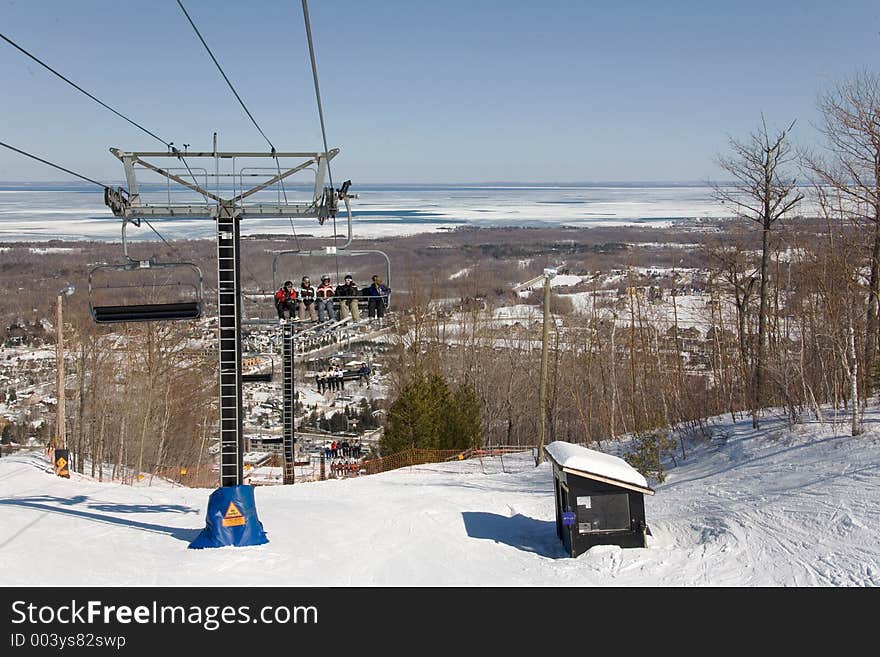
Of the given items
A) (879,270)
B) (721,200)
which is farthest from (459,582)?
(721,200)

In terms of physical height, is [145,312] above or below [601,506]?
above

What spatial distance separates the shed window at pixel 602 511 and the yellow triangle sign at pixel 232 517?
563 cm

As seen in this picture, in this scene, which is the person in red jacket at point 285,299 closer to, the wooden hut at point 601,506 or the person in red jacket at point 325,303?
the person in red jacket at point 325,303

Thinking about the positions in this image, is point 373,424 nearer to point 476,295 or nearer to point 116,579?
point 476,295

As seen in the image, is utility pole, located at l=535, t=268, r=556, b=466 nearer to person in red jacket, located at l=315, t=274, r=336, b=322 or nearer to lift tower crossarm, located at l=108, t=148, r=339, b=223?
person in red jacket, located at l=315, t=274, r=336, b=322

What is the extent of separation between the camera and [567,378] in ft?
135

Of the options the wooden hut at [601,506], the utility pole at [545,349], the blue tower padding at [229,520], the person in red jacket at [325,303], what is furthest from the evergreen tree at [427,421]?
the blue tower padding at [229,520]

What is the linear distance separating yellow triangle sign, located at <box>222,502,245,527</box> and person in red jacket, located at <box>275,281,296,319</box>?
5783 millimetres

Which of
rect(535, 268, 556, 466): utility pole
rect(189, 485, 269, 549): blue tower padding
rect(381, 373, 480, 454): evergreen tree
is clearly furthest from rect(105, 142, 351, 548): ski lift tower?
rect(381, 373, 480, 454): evergreen tree

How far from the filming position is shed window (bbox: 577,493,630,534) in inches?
525

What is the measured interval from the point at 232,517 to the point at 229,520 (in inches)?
2.6

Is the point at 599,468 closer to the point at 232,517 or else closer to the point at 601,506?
→ the point at 601,506

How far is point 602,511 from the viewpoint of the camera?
13375 mm

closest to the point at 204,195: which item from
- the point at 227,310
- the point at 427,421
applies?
the point at 227,310
